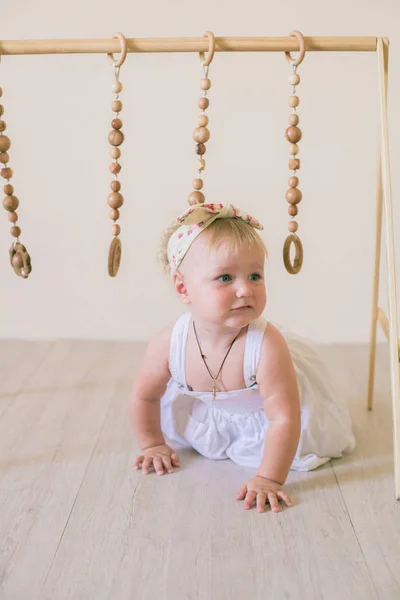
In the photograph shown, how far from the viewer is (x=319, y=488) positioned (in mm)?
1537

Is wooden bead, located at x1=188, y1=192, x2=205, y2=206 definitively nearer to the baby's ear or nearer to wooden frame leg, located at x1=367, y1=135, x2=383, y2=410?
the baby's ear

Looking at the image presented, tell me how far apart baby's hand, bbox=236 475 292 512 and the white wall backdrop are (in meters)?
1.05

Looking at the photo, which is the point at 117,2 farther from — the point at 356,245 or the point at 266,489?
the point at 266,489

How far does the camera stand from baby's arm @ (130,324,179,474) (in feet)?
5.27

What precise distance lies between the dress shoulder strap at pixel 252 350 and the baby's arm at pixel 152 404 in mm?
174

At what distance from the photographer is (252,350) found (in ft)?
4.99

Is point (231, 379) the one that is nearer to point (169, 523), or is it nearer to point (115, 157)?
point (169, 523)

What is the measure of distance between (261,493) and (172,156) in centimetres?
123

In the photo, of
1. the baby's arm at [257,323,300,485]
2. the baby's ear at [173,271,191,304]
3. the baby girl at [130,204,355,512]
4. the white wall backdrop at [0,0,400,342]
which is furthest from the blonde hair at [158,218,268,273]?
Answer: the white wall backdrop at [0,0,400,342]

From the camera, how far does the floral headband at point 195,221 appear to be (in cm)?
143

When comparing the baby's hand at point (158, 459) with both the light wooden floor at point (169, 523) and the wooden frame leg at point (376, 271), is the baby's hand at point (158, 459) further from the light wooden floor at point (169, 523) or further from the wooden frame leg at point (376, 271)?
the wooden frame leg at point (376, 271)

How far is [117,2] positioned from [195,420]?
1.29m

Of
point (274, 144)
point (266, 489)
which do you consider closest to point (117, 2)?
point (274, 144)

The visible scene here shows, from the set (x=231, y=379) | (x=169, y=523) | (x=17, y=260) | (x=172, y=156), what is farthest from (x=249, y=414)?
(x=172, y=156)
